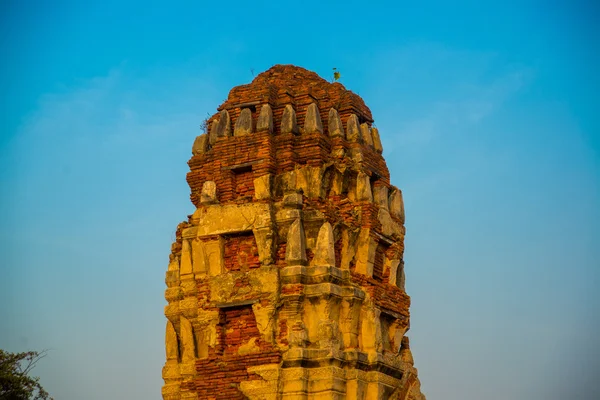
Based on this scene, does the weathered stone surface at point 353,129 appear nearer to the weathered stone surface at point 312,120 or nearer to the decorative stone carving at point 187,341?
the weathered stone surface at point 312,120

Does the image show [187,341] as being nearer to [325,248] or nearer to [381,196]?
[325,248]

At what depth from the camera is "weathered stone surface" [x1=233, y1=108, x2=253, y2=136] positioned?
19.5 m

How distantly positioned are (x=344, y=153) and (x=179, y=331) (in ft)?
15.3

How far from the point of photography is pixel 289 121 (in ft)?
63.7

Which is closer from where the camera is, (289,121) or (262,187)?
(262,187)

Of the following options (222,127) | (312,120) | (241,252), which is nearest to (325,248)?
(241,252)

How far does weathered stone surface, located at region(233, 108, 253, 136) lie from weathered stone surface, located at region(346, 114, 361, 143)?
1.94 meters

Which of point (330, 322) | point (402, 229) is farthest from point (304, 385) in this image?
point (402, 229)

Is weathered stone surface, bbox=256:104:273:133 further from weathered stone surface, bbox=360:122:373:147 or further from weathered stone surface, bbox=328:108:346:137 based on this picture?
weathered stone surface, bbox=360:122:373:147

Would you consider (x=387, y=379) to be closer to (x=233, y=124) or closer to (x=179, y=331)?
(x=179, y=331)

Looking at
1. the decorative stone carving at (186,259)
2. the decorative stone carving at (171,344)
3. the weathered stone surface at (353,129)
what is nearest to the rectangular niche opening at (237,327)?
the decorative stone carving at (186,259)

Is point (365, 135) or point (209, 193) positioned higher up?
point (365, 135)

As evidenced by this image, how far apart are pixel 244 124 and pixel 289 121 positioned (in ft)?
2.94

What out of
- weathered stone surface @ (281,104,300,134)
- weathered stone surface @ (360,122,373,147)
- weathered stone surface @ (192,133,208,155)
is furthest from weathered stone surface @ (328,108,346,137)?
weathered stone surface @ (192,133,208,155)
